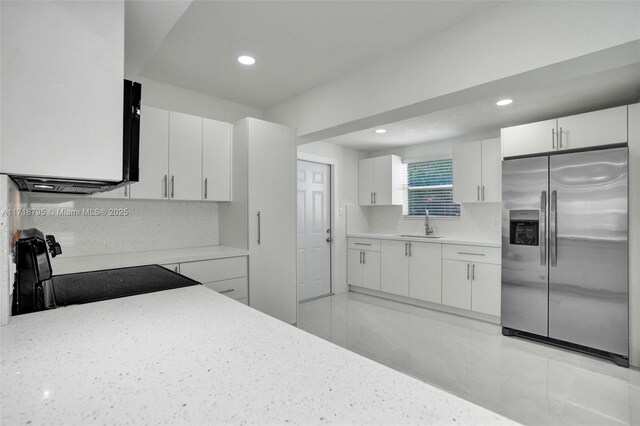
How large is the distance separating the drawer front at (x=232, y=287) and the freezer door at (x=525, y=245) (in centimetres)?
269

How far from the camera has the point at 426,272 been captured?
4.05 meters

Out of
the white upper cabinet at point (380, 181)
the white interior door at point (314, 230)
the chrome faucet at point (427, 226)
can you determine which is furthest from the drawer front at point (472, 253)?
the white interior door at point (314, 230)

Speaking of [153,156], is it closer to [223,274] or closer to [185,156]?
[185,156]

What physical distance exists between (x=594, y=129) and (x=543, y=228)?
3.25ft

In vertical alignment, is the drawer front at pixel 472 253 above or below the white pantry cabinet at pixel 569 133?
below

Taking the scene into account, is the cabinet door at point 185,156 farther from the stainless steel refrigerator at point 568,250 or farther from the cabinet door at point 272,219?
the stainless steel refrigerator at point 568,250

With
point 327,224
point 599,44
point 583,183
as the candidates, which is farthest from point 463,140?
point 599,44

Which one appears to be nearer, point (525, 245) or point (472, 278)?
point (525, 245)

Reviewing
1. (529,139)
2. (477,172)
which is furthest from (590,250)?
(477,172)

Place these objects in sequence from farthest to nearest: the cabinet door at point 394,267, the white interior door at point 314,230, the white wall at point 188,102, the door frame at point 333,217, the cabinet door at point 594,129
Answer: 1. the door frame at point 333,217
2. the white interior door at point 314,230
3. the cabinet door at point 394,267
4. the white wall at point 188,102
5. the cabinet door at point 594,129

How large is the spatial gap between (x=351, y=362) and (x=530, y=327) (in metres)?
3.18

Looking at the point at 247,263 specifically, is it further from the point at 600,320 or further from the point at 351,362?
the point at 600,320

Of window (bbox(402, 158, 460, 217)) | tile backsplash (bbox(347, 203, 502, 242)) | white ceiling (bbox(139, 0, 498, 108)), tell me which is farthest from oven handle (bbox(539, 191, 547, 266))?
white ceiling (bbox(139, 0, 498, 108))

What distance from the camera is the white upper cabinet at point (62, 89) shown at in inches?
36.0
